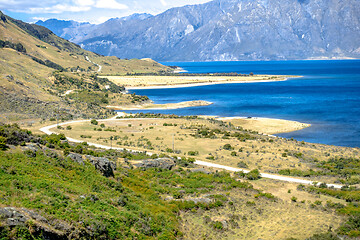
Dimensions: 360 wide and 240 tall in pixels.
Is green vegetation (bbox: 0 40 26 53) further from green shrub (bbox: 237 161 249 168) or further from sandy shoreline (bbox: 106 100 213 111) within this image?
green shrub (bbox: 237 161 249 168)

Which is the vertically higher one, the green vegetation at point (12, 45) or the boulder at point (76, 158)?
the green vegetation at point (12, 45)

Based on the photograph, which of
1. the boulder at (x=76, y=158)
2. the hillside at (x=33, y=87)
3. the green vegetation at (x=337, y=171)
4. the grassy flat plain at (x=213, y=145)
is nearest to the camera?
the boulder at (x=76, y=158)

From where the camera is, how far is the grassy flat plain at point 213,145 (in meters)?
47.3

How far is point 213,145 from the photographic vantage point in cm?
5628

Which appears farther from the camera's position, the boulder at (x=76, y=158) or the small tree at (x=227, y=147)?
the small tree at (x=227, y=147)

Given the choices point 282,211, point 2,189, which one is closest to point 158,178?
point 282,211

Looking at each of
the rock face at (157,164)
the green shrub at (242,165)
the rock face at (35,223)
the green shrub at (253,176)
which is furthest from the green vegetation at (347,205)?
the rock face at (35,223)

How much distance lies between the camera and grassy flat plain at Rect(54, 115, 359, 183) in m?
47.3

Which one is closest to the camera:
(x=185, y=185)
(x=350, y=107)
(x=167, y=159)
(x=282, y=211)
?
→ (x=282, y=211)

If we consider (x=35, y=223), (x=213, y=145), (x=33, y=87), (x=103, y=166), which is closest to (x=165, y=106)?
(x=33, y=87)

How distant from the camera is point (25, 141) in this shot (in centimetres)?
3066

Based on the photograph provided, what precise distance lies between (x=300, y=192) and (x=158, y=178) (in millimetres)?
14011

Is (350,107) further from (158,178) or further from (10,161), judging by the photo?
(10,161)

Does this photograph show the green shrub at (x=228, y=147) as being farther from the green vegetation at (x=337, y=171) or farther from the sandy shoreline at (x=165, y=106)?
the sandy shoreline at (x=165, y=106)
